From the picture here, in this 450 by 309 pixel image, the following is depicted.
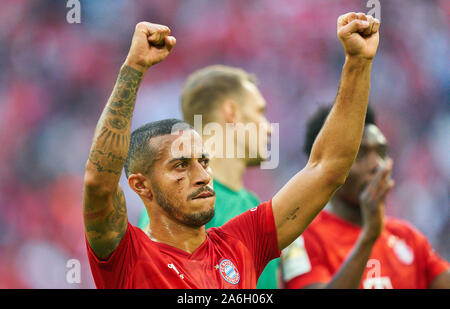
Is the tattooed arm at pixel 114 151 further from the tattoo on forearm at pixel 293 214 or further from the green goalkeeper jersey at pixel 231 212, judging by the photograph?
the green goalkeeper jersey at pixel 231 212

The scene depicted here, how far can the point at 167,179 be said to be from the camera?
2.70 meters

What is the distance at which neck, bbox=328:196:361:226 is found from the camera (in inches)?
180

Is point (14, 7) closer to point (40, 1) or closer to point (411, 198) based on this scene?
point (40, 1)

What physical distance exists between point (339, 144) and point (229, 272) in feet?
2.46

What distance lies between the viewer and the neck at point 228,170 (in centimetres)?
436

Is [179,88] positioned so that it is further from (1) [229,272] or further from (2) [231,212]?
(1) [229,272]

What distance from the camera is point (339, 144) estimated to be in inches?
109

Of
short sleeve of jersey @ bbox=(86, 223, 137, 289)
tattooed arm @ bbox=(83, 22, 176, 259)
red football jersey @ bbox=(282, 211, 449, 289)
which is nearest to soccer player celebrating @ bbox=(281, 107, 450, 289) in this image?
red football jersey @ bbox=(282, 211, 449, 289)

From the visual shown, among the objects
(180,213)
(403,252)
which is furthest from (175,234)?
(403,252)

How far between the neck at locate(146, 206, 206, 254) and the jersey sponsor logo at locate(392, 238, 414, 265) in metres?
2.18

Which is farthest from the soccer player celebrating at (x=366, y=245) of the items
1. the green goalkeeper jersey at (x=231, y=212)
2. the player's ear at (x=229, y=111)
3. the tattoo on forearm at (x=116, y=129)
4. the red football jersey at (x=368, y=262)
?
the tattoo on forearm at (x=116, y=129)

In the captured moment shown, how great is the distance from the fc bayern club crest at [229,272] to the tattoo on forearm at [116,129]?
2.13 feet

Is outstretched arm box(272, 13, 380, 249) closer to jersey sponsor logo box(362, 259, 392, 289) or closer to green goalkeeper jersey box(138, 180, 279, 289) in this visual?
green goalkeeper jersey box(138, 180, 279, 289)

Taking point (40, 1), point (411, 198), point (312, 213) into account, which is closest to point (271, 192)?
point (411, 198)
